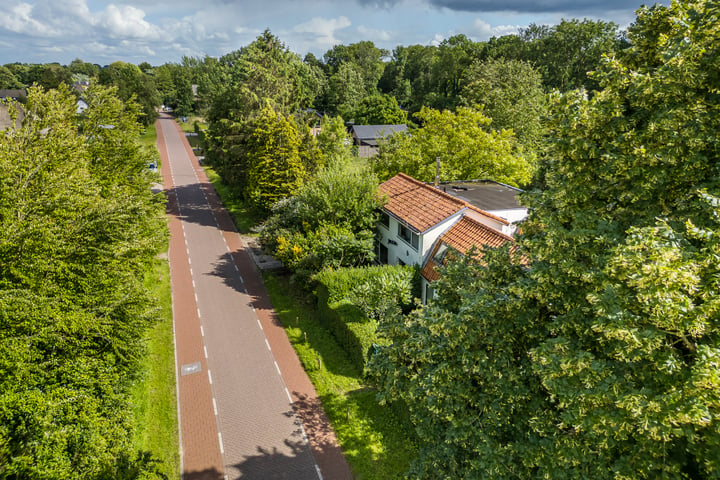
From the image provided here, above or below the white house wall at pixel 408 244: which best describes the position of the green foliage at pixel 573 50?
above

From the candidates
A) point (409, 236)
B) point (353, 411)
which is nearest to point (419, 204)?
point (409, 236)

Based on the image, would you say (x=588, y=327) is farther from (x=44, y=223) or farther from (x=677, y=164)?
(x=44, y=223)

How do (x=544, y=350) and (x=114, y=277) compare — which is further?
(x=114, y=277)

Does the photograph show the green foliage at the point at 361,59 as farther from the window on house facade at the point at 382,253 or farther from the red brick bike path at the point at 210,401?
the red brick bike path at the point at 210,401

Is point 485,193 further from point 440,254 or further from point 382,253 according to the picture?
point 440,254

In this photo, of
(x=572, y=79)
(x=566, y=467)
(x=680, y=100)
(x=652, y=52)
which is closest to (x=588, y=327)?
(x=566, y=467)

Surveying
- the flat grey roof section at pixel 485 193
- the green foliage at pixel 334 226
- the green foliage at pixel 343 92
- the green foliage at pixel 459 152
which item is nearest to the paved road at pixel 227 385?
the green foliage at pixel 334 226

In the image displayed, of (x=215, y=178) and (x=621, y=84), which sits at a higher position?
(x=621, y=84)
